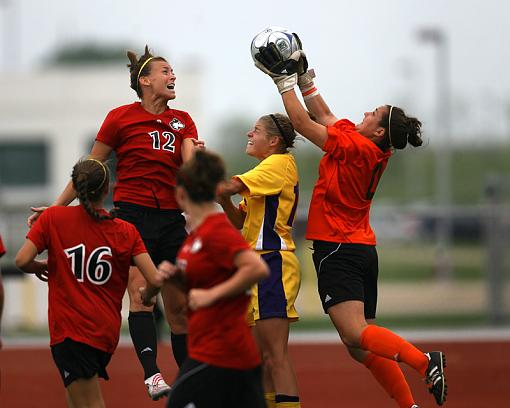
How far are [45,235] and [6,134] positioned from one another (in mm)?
33728

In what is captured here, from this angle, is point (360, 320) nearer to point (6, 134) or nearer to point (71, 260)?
point (71, 260)

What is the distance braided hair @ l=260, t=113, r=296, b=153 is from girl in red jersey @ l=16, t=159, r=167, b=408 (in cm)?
146

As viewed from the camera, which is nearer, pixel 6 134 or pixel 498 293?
pixel 498 293

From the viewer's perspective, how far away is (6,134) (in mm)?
38531

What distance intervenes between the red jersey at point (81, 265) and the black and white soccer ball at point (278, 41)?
63.6 inches

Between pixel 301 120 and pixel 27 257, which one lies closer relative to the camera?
pixel 27 257

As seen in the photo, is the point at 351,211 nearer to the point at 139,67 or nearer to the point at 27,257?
the point at 139,67

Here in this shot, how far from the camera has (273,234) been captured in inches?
270

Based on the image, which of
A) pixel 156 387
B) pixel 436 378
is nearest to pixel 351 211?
pixel 436 378

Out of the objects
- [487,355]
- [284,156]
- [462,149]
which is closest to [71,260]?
[284,156]

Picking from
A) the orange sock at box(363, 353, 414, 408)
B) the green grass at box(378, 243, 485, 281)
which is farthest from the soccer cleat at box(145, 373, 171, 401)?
the green grass at box(378, 243, 485, 281)

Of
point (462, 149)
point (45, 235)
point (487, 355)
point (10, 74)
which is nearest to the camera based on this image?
point (45, 235)

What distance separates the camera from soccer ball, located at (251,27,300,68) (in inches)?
267

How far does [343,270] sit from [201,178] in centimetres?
206
